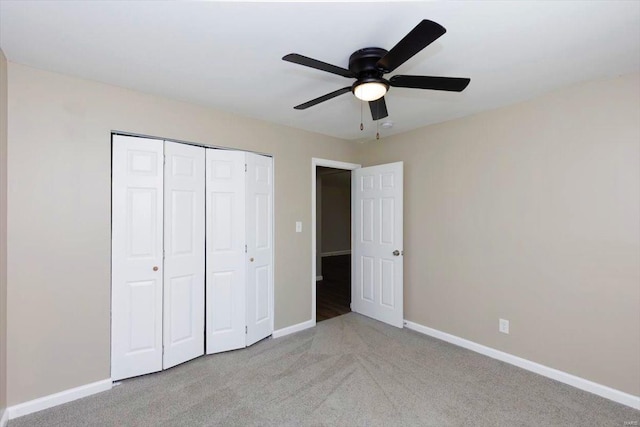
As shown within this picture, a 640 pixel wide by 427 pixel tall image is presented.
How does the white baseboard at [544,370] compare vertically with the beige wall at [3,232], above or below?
below

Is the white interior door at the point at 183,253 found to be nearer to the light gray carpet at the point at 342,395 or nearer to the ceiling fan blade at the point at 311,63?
the light gray carpet at the point at 342,395

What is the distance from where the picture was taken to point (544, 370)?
2613mm

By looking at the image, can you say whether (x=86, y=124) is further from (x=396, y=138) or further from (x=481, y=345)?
(x=481, y=345)

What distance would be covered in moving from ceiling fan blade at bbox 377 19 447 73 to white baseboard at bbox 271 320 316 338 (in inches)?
117

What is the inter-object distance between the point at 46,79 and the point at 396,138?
→ 11.4 feet

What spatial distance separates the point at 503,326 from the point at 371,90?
259 cm

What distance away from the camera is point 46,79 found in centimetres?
220

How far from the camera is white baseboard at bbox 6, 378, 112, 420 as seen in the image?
2.09 m

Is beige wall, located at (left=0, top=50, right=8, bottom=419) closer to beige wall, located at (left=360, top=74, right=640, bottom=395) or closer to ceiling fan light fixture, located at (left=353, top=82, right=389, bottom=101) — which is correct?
ceiling fan light fixture, located at (left=353, top=82, right=389, bottom=101)

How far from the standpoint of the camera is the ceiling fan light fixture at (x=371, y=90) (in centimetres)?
180

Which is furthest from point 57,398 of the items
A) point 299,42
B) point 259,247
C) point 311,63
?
point 299,42

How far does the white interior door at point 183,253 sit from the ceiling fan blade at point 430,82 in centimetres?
203

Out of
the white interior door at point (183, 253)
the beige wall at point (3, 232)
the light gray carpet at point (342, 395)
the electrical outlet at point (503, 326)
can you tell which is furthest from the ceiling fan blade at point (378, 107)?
the beige wall at point (3, 232)

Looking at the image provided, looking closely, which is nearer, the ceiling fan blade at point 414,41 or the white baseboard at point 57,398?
the ceiling fan blade at point 414,41
